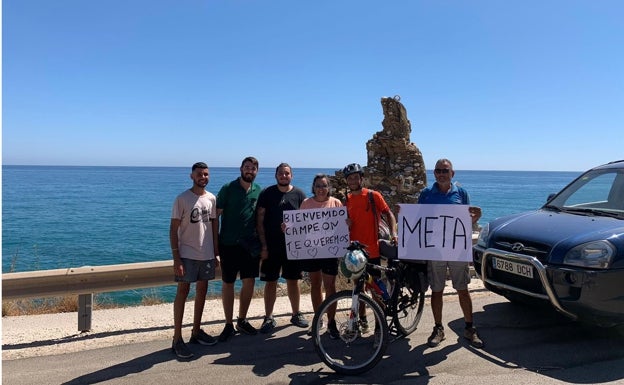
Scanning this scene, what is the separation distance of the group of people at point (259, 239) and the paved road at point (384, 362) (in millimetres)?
253

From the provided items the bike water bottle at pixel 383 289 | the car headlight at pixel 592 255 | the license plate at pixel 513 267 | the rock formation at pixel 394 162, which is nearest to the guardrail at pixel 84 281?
the bike water bottle at pixel 383 289

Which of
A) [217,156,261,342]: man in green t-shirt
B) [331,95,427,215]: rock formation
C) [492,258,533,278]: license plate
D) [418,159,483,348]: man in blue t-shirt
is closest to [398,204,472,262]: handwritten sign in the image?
[418,159,483,348]: man in blue t-shirt

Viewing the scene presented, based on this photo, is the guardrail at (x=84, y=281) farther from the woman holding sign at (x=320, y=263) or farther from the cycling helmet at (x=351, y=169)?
the cycling helmet at (x=351, y=169)

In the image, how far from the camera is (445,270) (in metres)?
5.14

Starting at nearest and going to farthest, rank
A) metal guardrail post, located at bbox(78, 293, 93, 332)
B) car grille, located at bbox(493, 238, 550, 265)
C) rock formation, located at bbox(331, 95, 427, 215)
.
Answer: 1. car grille, located at bbox(493, 238, 550, 265)
2. metal guardrail post, located at bbox(78, 293, 93, 332)
3. rock formation, located at bbox(331, 95, 427, 215)

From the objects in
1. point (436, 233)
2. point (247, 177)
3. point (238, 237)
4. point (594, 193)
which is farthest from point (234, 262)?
point (594, 193)

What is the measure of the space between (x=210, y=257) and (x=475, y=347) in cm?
312

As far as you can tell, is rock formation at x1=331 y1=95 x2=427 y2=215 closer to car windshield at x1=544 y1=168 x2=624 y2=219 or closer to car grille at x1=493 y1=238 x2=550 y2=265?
car windshield at x1=544 y1=168 x2=624 y2=219

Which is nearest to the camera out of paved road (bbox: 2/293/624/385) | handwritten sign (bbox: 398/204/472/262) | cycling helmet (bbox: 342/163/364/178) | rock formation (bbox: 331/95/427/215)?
paved road (bbox: 2/293/624/385)

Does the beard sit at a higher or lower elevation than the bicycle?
higher


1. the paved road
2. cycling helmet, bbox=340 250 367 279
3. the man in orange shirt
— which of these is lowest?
the paved road

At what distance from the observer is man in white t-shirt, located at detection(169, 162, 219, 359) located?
493 cm

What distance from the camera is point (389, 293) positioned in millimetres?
4953

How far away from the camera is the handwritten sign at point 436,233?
499cm
